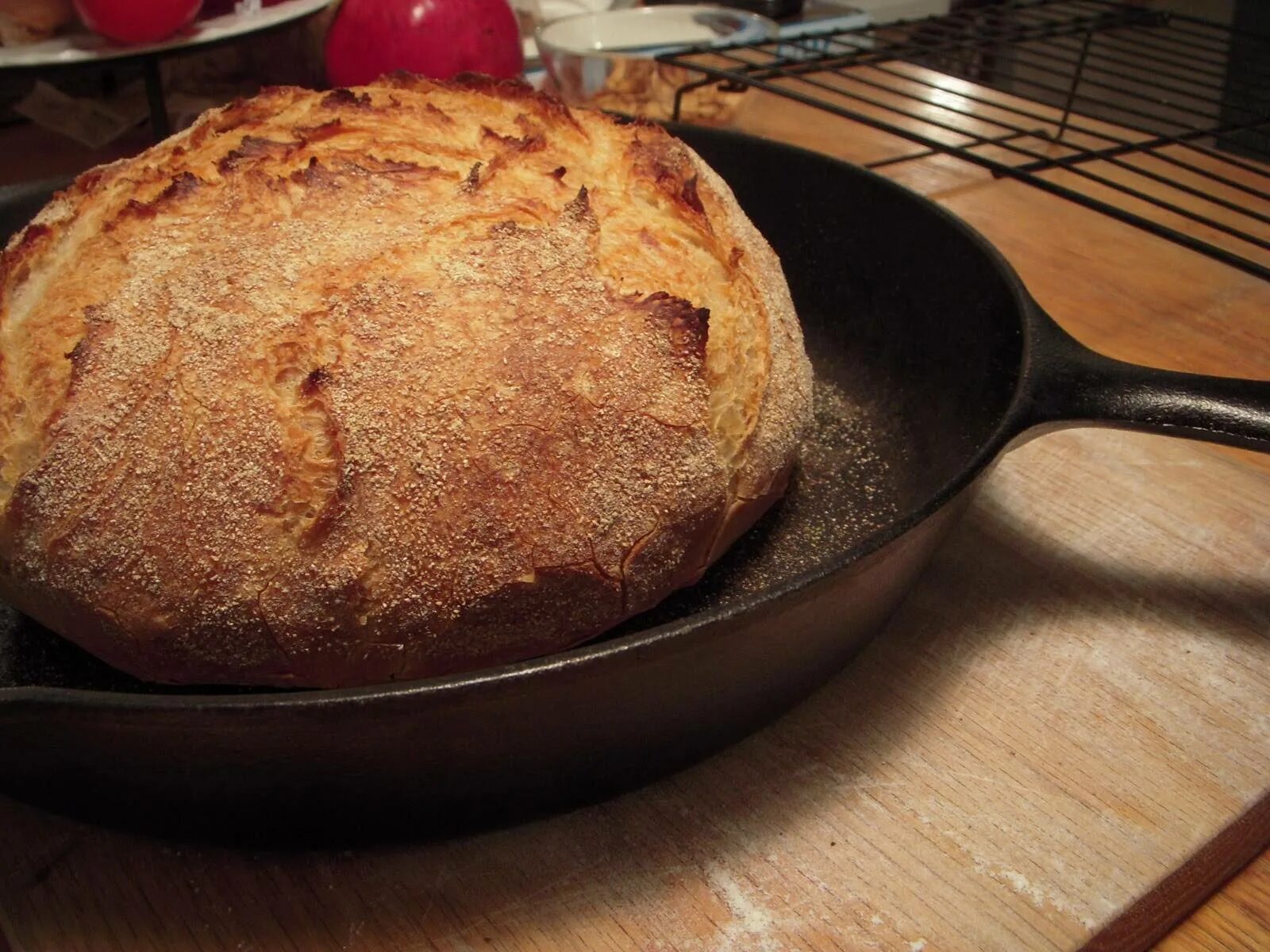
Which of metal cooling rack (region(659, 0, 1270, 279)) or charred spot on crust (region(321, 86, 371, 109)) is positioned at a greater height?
charred spot on crust (region(321, 86, 371, 109))

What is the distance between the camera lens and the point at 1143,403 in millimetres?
608

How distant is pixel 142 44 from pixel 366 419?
86 centimetres

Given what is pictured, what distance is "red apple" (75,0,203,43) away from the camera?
3.59 ft

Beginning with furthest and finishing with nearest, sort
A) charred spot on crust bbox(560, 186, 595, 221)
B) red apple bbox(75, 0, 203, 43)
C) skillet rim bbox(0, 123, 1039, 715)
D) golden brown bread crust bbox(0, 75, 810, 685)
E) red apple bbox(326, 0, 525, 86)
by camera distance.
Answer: red apple bbox(326, 0, 525, 86)
red apple bbox(75, 0, 203, 43)
charred spot on crust bbox(560, 186, 595, 221)
golden brown bread crust bbox(0, 75, 810, 685)
skillet rim bbox(0, 123, 1039, 715)

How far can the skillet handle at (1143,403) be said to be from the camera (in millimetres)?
595

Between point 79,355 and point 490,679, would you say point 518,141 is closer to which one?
point 79,355

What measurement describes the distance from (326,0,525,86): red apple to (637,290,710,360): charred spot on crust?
0.90 m

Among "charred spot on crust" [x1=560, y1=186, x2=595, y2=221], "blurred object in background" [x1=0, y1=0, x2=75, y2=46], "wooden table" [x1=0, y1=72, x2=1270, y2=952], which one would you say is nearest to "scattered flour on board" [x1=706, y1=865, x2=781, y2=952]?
"wooden table" [x1=0, y1=72, x2=1270, y2=952]

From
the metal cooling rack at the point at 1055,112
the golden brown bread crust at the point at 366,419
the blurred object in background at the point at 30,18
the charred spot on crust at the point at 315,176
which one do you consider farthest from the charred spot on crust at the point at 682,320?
the blurred object in background at the point at 30,18

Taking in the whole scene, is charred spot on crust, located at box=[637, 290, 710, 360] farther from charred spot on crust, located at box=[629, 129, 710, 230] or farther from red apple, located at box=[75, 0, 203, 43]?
red apple, located at box=[75, 0, 203, 43]

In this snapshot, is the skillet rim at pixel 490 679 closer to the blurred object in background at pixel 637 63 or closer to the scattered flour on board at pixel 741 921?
the scattered flour on board at pixel 741 921

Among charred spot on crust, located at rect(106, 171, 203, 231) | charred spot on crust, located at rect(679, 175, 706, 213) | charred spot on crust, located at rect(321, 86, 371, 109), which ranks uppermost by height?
charred spot on crust, located at rect(321, 86, 371, 109)

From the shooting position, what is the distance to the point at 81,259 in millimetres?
658

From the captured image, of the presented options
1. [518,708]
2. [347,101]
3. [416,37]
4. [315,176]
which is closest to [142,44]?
[416,37]
